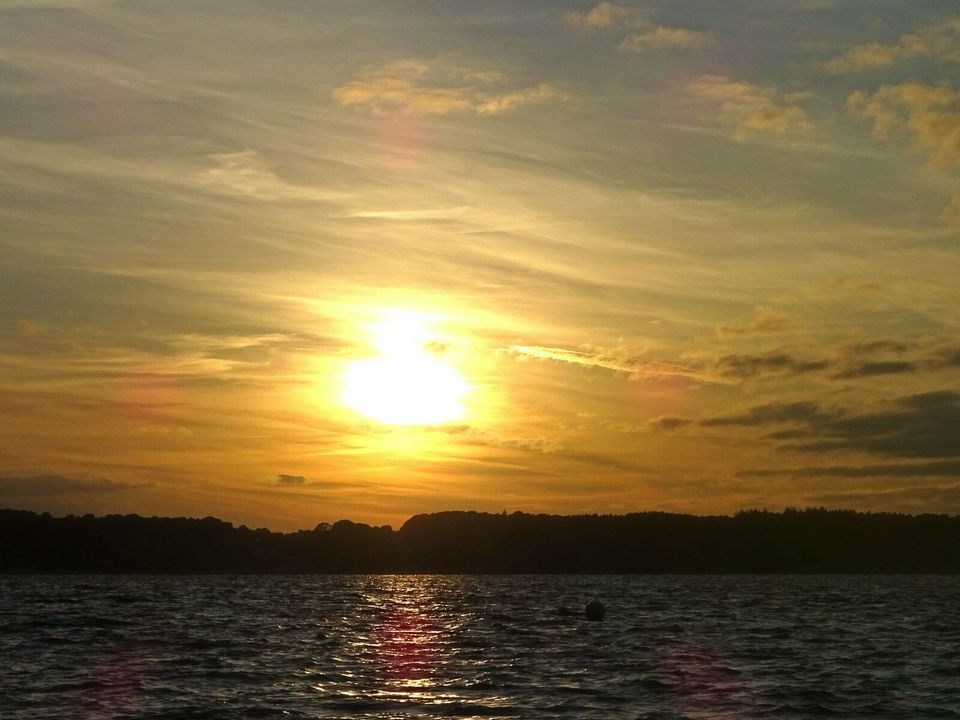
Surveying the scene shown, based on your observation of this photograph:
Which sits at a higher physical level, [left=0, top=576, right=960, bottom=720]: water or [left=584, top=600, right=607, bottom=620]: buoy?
[left=584, top=600, right=607, bottom=620]: buoy

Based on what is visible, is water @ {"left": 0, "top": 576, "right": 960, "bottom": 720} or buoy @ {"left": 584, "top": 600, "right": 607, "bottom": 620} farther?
buoy @ {"left": 584, "top": 600, "right": 607, "bottom": 620}

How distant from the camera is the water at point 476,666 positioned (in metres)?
47.2

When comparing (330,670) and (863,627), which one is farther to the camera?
(863,627)

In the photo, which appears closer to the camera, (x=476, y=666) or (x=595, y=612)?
(x=476, y=666)

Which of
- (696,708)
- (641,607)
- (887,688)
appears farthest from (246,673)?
(641,607)

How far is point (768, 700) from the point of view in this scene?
50.0m

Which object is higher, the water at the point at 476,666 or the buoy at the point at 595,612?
the buoy at the point at 595,612

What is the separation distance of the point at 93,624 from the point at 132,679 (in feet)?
147

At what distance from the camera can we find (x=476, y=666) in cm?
6122

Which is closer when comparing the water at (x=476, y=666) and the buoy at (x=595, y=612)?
the water at (x=476, y=666)

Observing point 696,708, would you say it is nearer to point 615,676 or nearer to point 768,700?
point 768,700

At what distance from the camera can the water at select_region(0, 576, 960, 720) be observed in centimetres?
4725

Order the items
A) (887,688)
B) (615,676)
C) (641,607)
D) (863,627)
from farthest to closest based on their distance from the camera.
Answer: (641,607), (863,627), (615,676), (887,688)

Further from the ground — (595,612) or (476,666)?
(595,612)
